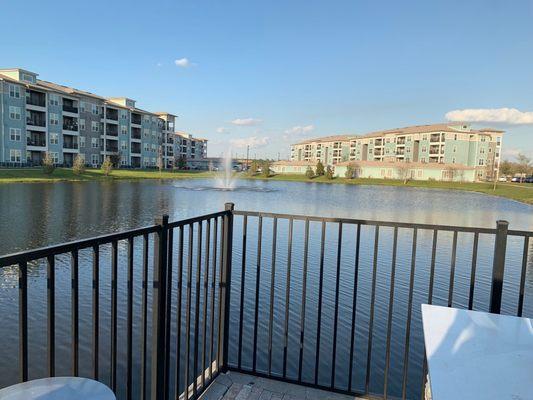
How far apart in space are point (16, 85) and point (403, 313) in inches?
1788

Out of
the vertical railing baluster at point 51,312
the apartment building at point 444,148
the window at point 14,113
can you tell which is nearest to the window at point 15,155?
the window at point 14,113

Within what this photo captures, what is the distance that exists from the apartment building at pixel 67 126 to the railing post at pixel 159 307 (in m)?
45.3

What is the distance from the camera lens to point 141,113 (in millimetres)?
61219

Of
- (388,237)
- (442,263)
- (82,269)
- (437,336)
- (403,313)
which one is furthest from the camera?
(388,237)

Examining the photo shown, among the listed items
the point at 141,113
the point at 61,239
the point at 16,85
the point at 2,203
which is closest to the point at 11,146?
the point at 16,85

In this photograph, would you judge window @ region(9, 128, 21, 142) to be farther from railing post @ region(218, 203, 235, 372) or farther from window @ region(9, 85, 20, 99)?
railing post @ region(218, 203, 235, 372)

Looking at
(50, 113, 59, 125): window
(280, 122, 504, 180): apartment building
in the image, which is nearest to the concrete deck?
(50, 113, 59, 125): window

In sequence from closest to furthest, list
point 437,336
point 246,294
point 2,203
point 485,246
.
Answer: point 437,336
point 246,294
point 485,246
point 2,203

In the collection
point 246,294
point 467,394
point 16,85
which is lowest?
point 246,294

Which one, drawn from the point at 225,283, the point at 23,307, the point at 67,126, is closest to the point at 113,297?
the point at 23,307

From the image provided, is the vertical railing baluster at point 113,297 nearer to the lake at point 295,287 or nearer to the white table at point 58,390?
the white table at point 58,390

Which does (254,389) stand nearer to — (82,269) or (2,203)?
(82,269)

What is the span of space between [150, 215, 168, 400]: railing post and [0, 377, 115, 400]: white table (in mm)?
889

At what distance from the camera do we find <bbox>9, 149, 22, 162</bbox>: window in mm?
A: 40812
